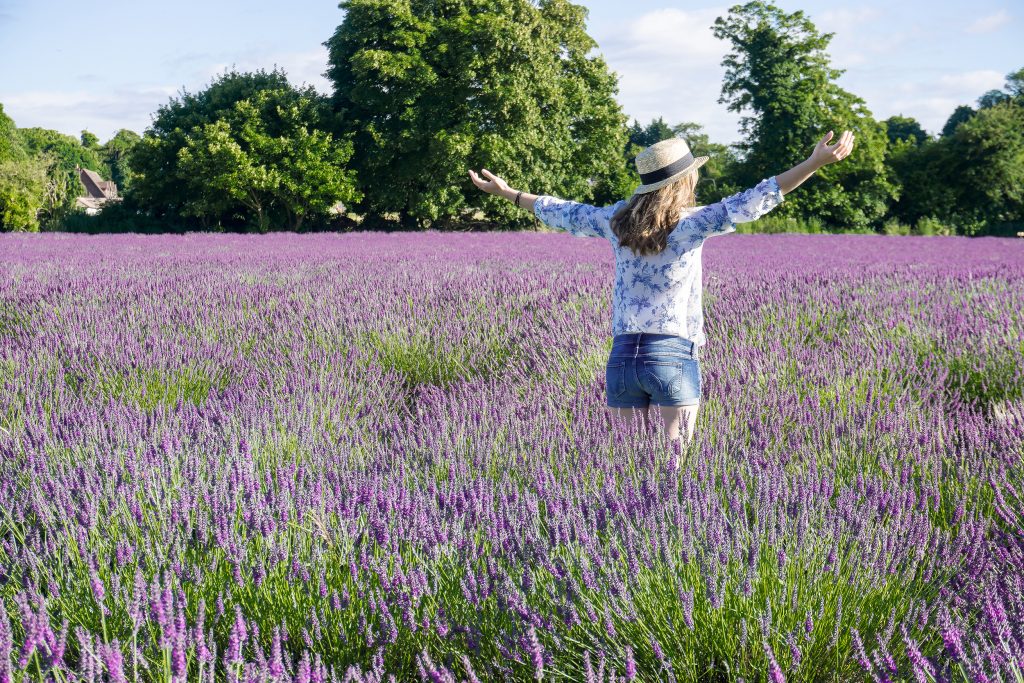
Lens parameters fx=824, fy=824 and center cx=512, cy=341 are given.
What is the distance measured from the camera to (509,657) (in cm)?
159

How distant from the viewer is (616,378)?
9.41ft

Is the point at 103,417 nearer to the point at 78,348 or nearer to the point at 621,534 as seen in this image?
the point at 78,348

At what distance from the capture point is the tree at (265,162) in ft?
85.6

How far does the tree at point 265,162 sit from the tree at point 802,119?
18.7m

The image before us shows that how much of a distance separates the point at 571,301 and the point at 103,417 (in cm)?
299

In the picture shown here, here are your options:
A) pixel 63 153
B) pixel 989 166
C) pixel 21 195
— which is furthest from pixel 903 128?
pixel 63 153

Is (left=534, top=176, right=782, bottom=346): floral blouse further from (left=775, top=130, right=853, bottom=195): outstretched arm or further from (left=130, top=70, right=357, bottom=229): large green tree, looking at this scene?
(left=130, top=70, right=357, bottom=229): large green tree

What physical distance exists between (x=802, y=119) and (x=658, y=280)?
35036mm

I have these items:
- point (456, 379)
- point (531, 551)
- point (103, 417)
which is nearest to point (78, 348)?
point (103, 417)

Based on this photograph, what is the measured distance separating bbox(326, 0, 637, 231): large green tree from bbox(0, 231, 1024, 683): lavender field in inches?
885

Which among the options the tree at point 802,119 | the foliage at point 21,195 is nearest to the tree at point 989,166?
the tree at point 802,119

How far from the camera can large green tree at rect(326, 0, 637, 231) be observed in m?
→ 26.5

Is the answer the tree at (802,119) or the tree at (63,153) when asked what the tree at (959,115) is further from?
the tree at (63,153)

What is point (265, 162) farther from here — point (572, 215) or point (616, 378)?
point (616, 378)
